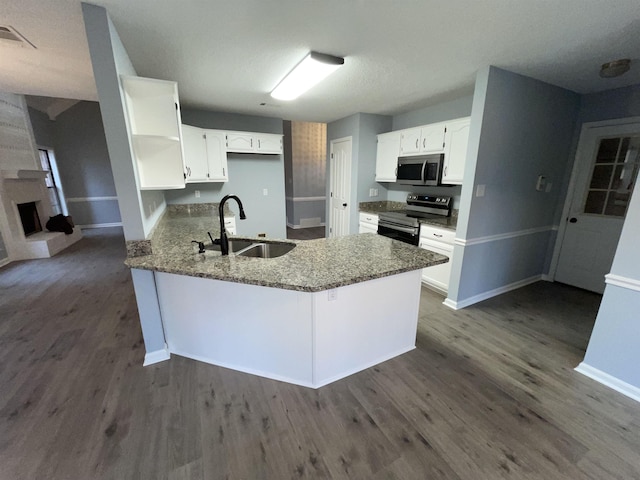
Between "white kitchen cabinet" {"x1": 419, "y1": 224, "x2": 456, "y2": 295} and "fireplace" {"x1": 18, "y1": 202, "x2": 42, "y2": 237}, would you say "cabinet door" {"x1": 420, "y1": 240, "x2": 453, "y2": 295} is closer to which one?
"white kitchen cabinet" {"x1": 419, "y1": 224, "x2": 456, "y2": 295}

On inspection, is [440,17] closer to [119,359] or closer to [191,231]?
[191,231]

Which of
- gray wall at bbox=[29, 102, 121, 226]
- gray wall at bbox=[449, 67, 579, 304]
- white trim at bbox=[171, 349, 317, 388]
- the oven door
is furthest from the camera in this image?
gray wall at bbox=[29, 102, 121, 226]

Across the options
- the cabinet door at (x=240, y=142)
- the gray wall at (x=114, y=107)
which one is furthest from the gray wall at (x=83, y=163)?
the gray wall at (x=114, y=107)

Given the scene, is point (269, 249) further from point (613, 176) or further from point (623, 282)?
point (613, 176)

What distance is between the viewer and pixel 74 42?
6.38ft

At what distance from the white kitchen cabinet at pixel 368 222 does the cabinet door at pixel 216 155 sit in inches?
91.5

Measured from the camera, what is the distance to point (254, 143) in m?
4.14

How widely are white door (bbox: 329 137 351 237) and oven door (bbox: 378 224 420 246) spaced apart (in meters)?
0.92

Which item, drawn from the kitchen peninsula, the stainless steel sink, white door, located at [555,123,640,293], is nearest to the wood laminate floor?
the kitchen peninsula

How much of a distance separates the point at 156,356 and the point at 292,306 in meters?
1.31

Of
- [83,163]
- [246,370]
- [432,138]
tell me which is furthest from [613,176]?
[83,163]

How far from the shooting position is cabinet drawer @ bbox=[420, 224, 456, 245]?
9.83 ft

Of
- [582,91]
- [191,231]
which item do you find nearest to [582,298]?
[582,91]

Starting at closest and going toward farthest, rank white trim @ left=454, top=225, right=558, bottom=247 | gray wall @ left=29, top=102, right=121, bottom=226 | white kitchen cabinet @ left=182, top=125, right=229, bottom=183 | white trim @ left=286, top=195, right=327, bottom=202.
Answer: white trim @ left=454, top=225, right=558, bottom=247 < white kitchen cabinet @ left=182, top=125, right=229, bottom=183 < gray wall @ left=29, top=102, right=121, bottom=226 < white trim @ left=286, top=195, right=327, bottom=202
